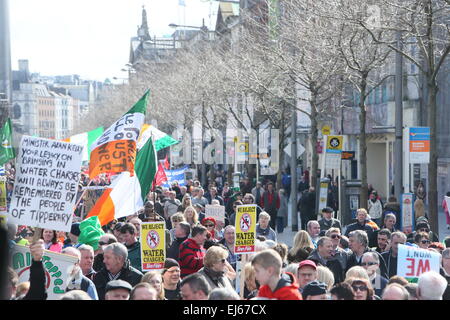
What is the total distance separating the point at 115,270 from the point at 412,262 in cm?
296

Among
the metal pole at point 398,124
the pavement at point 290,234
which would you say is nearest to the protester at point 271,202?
the pavement at point 290,234

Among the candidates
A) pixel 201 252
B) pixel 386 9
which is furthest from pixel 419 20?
pixel 201 252

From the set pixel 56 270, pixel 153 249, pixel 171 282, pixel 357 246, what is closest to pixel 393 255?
pixel 357 246

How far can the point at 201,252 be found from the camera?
11.2 metres

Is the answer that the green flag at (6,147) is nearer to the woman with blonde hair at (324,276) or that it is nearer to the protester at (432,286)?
the woman with blonde hair at (324,276)

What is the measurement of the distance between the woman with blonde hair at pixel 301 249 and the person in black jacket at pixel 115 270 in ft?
7.77

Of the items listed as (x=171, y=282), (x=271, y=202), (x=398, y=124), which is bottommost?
(x=171, y=282)

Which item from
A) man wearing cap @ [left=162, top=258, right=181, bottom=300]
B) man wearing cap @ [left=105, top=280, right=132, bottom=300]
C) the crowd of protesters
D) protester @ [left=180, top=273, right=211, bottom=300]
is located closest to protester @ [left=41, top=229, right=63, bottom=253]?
the crowd of protesters

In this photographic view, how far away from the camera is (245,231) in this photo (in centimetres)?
1198

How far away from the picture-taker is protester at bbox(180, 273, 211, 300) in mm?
6895

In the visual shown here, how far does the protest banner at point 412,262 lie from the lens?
9.48 meters

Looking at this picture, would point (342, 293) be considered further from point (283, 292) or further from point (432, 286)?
point (283, 292)
